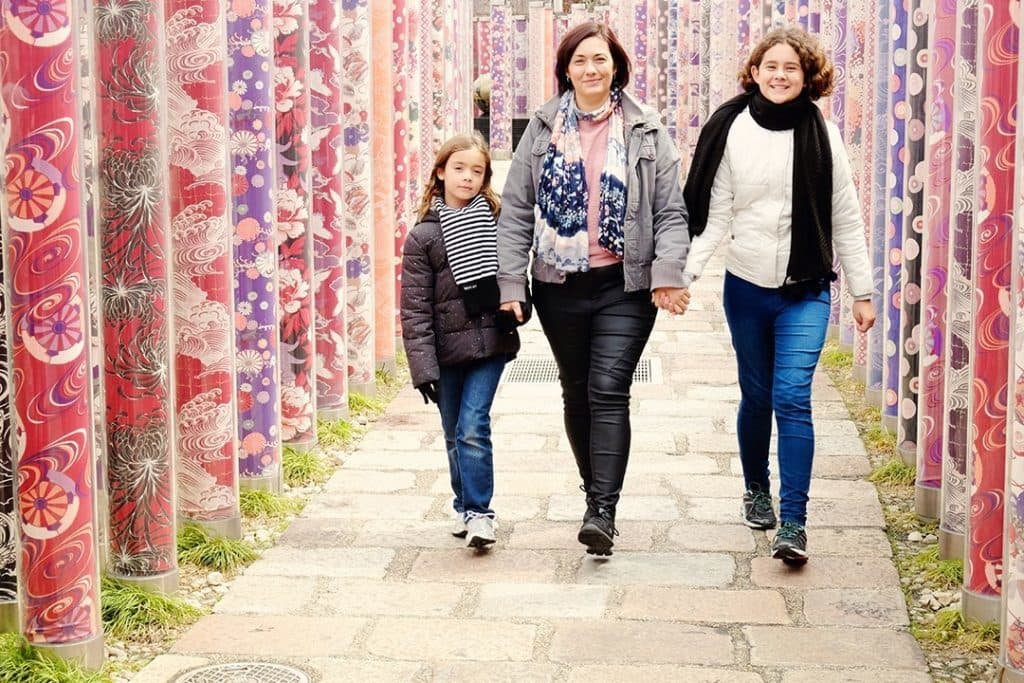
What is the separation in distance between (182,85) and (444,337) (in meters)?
1.14

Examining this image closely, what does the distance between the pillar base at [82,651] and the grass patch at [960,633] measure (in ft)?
7.12

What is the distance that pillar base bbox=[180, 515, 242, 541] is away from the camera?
5.49m

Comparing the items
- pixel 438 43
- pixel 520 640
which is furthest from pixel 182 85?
pixel 438 43

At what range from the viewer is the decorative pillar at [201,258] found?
17.3 ft

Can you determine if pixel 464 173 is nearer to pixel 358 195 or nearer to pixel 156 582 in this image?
pixel 156 582

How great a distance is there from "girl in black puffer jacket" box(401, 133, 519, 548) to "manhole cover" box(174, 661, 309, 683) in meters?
1.20

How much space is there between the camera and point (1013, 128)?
4465 mm

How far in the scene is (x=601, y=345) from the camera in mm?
5176

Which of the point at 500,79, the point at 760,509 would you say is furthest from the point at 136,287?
the point at 500,79

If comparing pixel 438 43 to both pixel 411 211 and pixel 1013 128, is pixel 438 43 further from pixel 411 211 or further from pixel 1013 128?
pixel 1013 128

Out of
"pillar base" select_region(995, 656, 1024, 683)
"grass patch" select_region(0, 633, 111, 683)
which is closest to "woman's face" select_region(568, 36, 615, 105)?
"pillar base" select_region(995, 656, 1024, 683)

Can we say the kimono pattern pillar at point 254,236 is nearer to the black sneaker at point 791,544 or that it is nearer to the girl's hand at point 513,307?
the girl's hand at point 513,307

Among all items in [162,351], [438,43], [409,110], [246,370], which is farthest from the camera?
[438,43]

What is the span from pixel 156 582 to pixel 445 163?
61.5 inches
